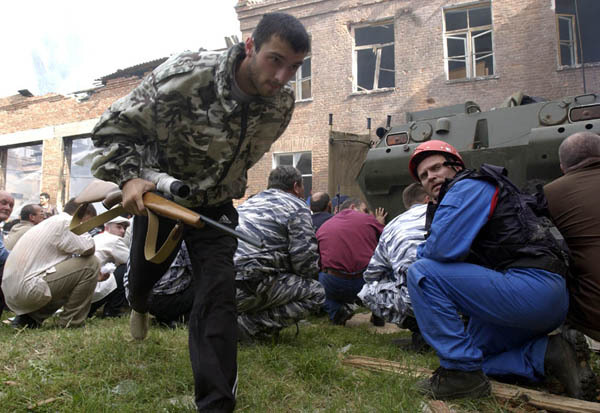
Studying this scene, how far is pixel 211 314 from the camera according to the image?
6.59 feet

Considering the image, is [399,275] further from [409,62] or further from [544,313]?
[409,62]

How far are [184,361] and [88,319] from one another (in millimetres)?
2382

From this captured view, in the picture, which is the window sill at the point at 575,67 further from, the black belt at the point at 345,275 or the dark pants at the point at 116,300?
the dark pants at the point at 116,300

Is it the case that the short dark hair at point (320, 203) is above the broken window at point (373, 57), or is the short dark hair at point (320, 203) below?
below

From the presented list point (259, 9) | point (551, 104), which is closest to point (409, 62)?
point (259, 9)

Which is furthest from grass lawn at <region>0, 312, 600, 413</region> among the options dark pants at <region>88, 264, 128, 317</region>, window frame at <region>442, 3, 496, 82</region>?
window frame at <region>442, 3, 496, 82</region>

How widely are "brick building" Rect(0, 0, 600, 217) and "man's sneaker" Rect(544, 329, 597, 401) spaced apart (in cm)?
989

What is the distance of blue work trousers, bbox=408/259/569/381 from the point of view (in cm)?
226

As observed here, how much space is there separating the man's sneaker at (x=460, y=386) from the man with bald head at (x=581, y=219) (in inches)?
25.2

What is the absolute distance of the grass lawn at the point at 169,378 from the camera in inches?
83.3

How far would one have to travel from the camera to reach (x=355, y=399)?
2.21 m

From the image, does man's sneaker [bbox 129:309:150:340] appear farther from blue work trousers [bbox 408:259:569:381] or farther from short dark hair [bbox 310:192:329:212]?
short dark hair [bbox 310:192:329:212]

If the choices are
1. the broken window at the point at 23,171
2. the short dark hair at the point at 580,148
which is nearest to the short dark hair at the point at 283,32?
the short dark hair at the point at 580,148

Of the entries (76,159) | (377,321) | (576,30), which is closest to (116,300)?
(377,321)
